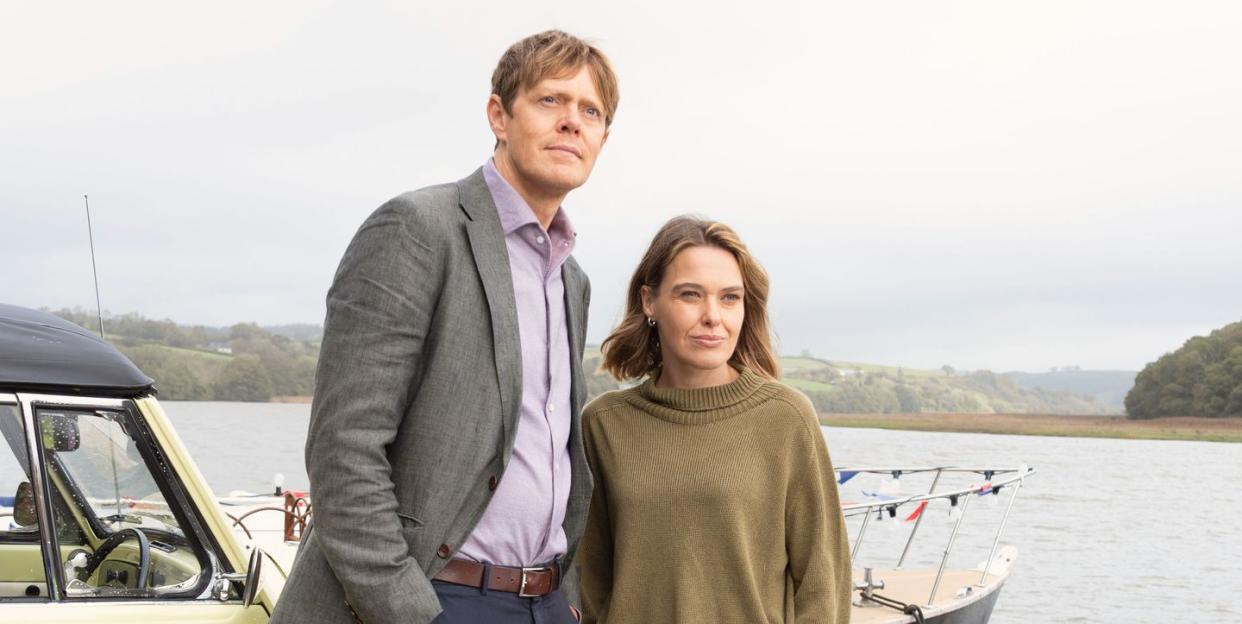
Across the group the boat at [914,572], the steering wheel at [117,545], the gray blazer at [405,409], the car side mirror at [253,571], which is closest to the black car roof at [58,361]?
the steering wheel at [117,545]

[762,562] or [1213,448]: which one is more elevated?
[762,562]

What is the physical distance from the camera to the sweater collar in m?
3.04

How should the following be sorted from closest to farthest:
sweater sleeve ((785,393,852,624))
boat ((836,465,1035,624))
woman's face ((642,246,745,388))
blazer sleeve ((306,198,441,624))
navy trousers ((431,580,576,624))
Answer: blazer sleeve ((306,198,441,624)) < navy trousers ((431,580,576,624)) < sweater sleeve ((785,393,852,624)) < woman's face ((642,246,745,388)) < boat ((836,465,1035,624))

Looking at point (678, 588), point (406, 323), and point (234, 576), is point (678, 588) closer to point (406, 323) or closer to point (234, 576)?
point (406, 323)

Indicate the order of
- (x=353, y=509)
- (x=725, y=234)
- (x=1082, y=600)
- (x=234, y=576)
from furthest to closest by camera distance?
(x=1082, y=600) < (x=234, y=576) < (x=725, y=234) < (x=353, y=509)

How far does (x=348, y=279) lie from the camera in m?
2.26

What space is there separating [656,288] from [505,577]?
106cm

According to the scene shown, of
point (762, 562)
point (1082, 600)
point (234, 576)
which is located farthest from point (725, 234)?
point (1082, 600)

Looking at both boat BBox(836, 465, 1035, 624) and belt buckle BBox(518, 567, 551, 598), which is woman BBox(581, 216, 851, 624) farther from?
boat BBox(836, 465, 1035, 624)

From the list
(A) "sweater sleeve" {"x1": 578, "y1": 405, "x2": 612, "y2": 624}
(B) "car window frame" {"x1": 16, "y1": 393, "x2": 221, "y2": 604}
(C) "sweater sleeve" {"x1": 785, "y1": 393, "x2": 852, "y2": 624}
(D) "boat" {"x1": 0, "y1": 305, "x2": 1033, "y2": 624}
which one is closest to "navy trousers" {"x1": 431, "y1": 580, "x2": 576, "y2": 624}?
(A) "sweater sleeve" {"x1": 578, "y1": 405, "x2": 612, "y2": 624}

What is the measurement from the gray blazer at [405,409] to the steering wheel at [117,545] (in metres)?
1.27

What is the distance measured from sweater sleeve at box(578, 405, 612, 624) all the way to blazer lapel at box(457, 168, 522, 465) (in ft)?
2.48

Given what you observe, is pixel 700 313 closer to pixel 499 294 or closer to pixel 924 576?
pixel 499 294

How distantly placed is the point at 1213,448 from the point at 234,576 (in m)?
86.0
